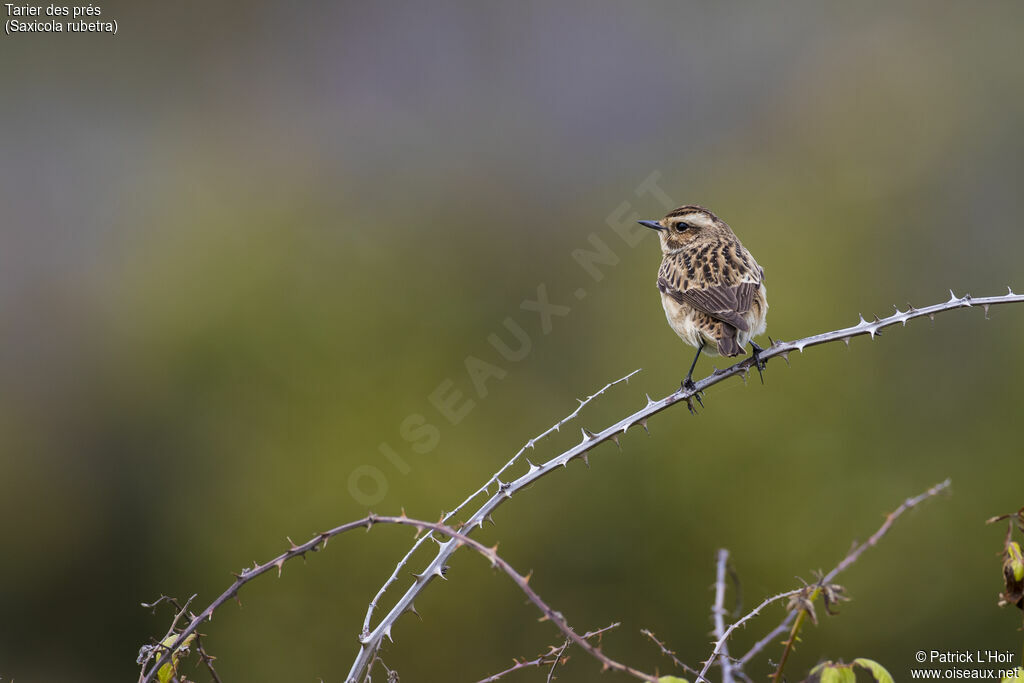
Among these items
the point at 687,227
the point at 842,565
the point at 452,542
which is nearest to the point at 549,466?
the point at 452,542

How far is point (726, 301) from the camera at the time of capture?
19.1 ft

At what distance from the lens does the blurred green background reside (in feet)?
33.0

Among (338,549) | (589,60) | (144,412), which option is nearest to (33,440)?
(144,412)

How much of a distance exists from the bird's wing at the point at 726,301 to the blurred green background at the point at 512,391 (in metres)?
4.23

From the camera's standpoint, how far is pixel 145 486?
452 inches

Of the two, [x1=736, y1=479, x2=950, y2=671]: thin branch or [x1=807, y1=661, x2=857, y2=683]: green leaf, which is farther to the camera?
[x1=736, y1=479, x2=950, y2=671]: thin branch

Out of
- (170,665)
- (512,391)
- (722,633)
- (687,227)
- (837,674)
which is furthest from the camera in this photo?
(512,391)

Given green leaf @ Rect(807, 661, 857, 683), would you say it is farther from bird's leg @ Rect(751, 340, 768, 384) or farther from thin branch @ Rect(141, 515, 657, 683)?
bird's leg @ Rect(751, 340, 768, 384)

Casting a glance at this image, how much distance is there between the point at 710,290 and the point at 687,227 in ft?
4.40

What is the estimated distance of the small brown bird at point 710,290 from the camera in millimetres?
5680

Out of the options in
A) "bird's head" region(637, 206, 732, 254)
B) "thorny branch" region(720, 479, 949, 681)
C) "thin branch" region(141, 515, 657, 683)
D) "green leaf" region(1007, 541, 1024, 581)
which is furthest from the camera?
"bird's head" region(637, 206, 732, 254)

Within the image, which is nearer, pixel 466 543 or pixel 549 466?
pixel 466 543

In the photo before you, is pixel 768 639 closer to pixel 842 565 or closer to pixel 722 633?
pixel 722 633

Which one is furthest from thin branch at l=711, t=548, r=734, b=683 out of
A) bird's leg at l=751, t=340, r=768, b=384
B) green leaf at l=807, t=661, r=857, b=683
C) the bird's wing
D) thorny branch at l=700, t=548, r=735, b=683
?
the bird's wing
